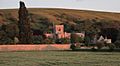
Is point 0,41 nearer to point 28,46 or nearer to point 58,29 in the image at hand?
point 28,46

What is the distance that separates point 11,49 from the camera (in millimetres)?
81188

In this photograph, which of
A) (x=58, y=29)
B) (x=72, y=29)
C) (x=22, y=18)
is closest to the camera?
(x=22, y=18)

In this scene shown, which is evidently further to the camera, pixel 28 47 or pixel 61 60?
pixel 28 47

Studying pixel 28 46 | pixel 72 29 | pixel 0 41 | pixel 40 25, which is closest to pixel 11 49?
pixel 28 46

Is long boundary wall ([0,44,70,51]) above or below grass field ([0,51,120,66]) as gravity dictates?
below

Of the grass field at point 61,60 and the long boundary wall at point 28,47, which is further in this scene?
the long boundary wall at point 28,47

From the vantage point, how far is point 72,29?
171m

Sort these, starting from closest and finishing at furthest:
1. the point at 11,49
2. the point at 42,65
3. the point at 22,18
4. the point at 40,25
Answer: the point at 42,65, the point at 11,49, the point at 22,18, the point at 40,25

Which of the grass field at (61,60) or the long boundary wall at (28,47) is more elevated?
the grass field at (61,60)

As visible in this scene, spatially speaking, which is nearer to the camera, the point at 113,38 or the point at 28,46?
the point at 28,46

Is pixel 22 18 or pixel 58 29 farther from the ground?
pixel 22 18

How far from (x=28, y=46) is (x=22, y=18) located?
9.35 meters

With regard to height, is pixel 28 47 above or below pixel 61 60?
below

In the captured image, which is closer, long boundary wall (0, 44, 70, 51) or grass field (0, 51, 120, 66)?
grass field (0, 51, 120, 66)
